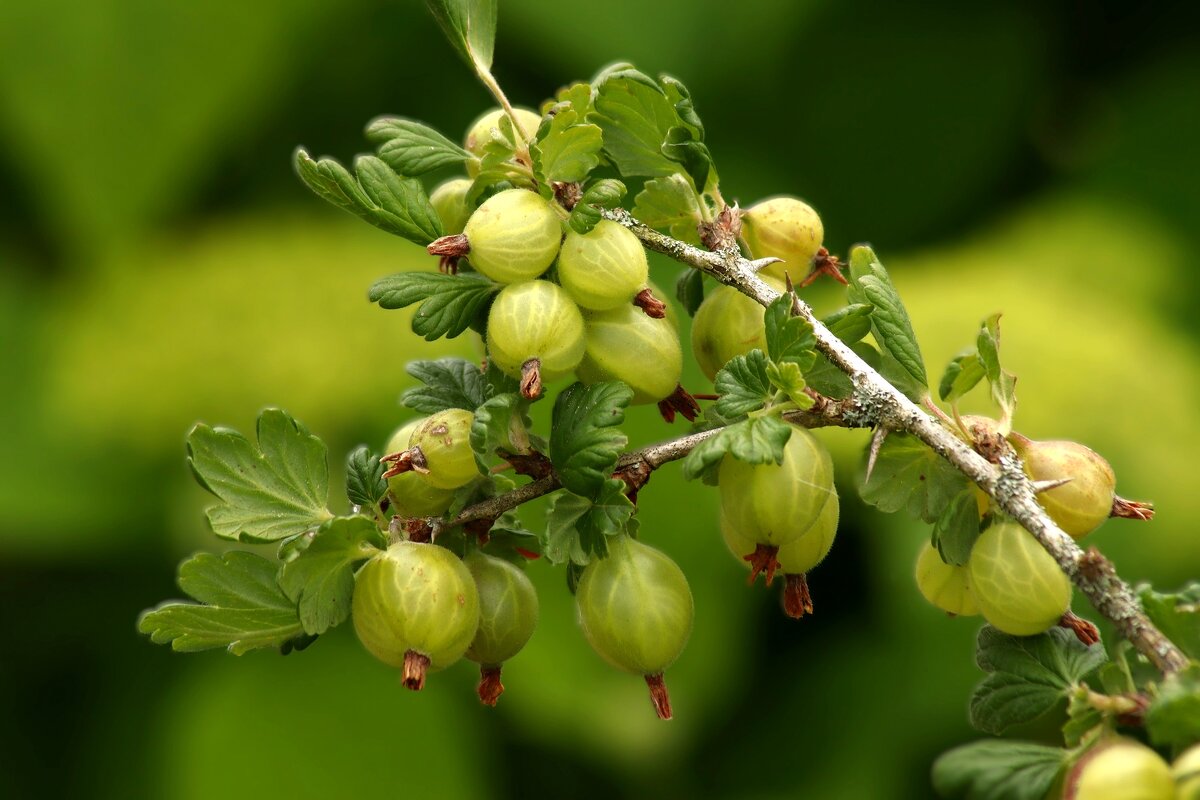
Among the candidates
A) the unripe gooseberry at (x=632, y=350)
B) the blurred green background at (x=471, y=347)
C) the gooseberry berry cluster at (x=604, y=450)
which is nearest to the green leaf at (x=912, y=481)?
the gooseberry berry cluster at (x=604, y=450)

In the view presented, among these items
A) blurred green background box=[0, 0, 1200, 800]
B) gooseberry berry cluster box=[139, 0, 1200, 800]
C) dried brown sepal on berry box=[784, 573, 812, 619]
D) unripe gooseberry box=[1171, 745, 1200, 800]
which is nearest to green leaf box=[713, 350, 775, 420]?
gooseberry berry cluster box=[139, 0, 1200, 800]

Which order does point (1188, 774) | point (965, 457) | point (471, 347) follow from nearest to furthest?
point (1188, 774)
point (965, 457)
point (471, 347)

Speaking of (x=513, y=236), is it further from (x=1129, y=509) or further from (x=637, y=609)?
(x=1129, y=509)

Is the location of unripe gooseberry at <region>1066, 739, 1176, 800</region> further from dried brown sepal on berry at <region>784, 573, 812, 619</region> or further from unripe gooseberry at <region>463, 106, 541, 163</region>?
unripe gooseberry at <region>463, 106, 541, 163</region>

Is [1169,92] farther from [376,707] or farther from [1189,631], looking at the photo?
[1189,631]

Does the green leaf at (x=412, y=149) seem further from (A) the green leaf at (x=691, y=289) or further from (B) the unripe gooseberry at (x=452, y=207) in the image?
(A) the green leaf at (x=691, y=289)

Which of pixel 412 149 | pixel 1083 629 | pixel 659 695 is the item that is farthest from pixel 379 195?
pixel 1083 629
